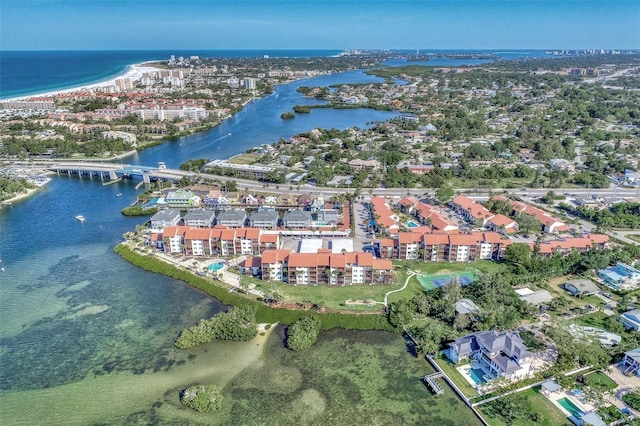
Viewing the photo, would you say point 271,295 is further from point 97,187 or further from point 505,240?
point 97,187

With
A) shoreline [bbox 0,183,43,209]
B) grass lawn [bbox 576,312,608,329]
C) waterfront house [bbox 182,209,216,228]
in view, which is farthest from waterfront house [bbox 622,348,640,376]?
shoreline [bbox 0,183,43,209]

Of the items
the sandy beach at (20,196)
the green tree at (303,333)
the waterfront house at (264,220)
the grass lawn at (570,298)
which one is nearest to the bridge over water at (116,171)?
the sandy beach at (20,196)

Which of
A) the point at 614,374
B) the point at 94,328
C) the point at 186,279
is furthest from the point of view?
the point at 186,279

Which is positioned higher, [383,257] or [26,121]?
[26,121]

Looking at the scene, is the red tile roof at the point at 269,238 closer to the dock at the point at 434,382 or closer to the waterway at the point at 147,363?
the waterway at the point at 147,363

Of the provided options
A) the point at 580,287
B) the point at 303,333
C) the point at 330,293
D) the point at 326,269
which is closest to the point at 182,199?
the point at 326,269

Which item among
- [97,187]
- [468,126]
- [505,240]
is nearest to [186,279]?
[505,240]

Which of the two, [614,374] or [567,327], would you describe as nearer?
[614,374]
